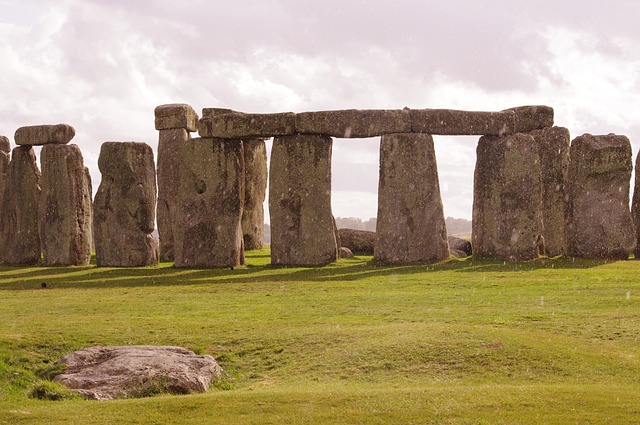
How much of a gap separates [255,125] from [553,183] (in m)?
9.73

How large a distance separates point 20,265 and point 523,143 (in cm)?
1580

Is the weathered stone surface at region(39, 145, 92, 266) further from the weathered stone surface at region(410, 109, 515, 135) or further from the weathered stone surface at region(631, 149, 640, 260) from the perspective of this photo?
the weathered stone surface at region(631, 149, 640, 260)

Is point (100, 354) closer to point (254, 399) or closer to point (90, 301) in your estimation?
point (254, 399)

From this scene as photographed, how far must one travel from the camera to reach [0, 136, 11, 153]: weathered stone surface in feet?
122

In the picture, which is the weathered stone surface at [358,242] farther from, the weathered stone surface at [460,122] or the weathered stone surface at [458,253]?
the weathered stone surface at [460,122]

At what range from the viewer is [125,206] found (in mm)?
32062

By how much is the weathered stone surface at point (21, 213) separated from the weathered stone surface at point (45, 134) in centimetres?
76

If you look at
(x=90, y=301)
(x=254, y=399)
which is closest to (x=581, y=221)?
(x=90, y=301)

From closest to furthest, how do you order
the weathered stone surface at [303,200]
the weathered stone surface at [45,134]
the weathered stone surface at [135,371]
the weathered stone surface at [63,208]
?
the weathered stone surface at [135,371] < the weathered stone surface at [303,200] < the weathered stone surface at [63,208] < the weathered stone surface at [45,134]

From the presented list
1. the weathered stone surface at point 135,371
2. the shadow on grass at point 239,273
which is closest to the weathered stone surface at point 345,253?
the shadow on grass at point 239,273

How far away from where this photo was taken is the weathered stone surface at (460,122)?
31422mm

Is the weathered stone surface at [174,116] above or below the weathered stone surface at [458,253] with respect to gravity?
above

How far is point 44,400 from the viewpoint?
16.1 m

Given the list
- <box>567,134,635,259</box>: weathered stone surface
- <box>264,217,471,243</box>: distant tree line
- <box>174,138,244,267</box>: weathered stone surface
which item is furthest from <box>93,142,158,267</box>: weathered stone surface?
<box>264,217,471,243</box>: distant tree line
